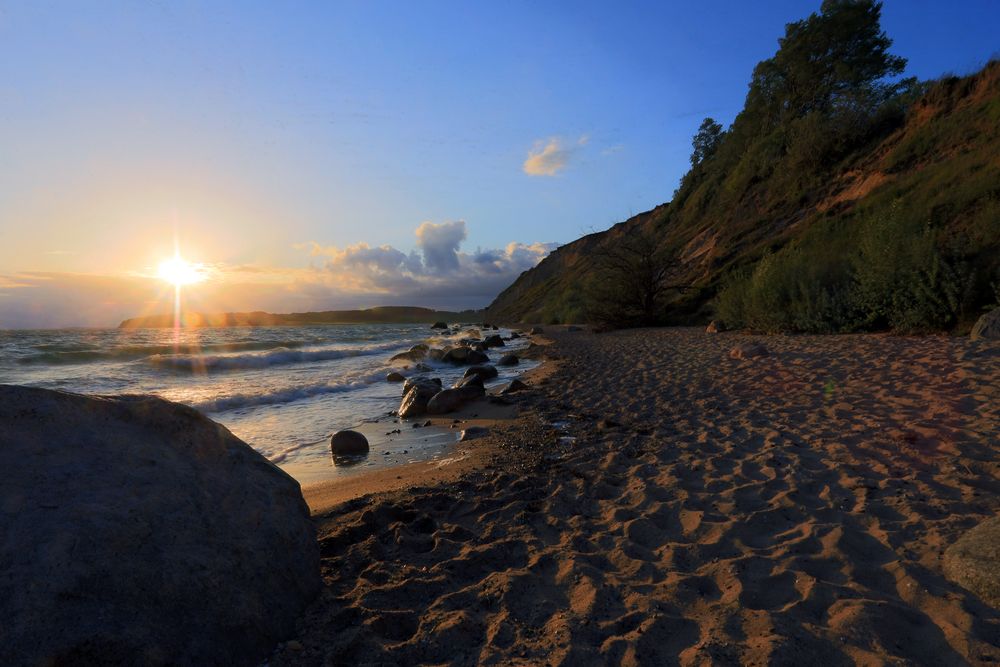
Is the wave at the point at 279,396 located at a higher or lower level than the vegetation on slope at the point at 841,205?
lower

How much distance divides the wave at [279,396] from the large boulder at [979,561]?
1000 centimetres

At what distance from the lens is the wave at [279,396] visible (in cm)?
934

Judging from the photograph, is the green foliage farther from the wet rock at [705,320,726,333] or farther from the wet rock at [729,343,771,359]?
the wet rock at [729,343,771,359]

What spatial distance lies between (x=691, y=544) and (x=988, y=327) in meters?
9.49

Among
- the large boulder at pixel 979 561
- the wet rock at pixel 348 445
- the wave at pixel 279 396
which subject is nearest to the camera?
the large boulder at pixel 979 561

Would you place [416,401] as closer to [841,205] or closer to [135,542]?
[135,542]

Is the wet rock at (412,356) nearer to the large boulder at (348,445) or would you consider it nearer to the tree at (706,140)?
the large boulder at (348,445)

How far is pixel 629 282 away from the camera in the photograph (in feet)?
75.7

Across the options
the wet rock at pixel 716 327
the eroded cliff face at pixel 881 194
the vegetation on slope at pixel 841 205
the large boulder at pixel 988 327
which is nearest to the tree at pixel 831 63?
the vegetation on slope at pixel 841 205

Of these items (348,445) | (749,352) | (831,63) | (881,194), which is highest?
(831,63)

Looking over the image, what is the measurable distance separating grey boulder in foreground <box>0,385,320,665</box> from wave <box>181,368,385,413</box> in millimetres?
6988

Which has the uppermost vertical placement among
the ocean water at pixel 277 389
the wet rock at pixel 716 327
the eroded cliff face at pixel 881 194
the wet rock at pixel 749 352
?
the eroded cliff face at pixel 881 194

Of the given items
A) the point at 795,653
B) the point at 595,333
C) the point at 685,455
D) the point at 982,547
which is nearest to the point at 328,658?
the point at 795,653

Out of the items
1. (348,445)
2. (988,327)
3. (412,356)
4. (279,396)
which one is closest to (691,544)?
(348,445)
